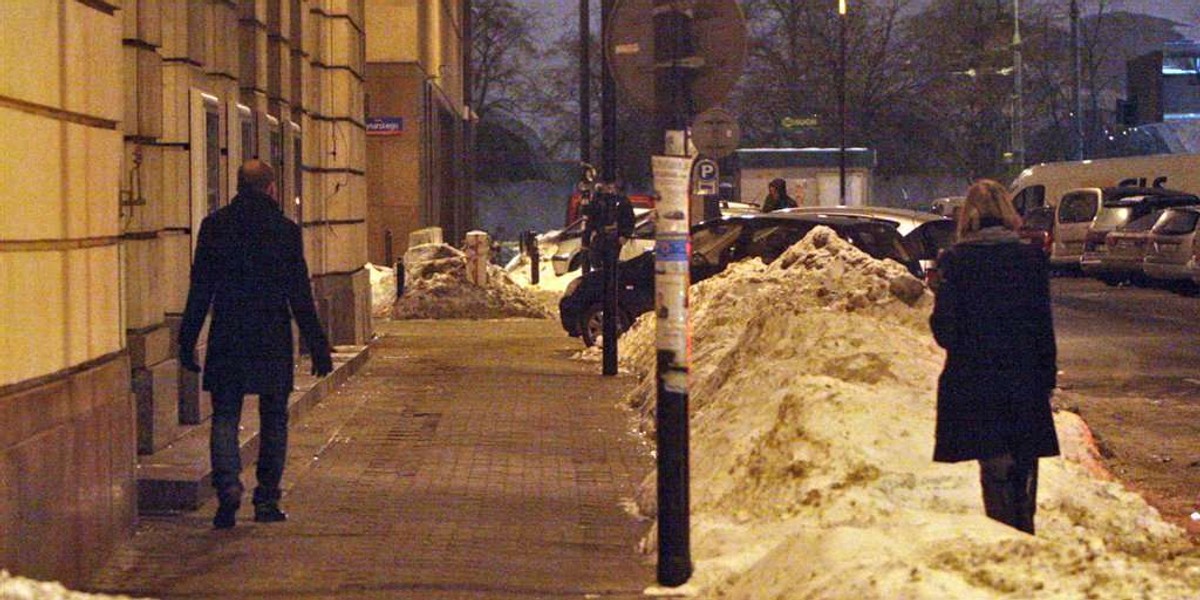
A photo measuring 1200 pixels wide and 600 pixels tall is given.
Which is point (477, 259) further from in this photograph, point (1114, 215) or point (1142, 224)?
point (1114, 215)

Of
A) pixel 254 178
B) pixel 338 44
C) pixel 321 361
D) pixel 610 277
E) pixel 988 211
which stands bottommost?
pixel 321 361

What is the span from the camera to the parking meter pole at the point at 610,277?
16.7m

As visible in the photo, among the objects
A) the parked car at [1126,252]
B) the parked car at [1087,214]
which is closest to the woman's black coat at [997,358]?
the parked car at [1126,252]

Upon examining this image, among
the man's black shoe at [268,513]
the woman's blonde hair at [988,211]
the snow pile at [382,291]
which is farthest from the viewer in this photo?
the snow pile at [382,291]

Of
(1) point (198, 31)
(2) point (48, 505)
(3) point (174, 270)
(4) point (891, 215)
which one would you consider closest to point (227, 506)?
(2) point (48, 505)

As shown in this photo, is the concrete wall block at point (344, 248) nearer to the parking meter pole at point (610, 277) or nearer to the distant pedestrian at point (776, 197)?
the parking meter pole at point (610, 277)

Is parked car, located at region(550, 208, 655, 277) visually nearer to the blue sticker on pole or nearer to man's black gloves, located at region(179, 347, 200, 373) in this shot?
man's black gloves, located at region(179, 347, 200, 373)

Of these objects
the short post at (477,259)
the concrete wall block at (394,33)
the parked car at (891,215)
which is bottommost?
the short post at (477,259)

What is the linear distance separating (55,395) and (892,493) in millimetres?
3546

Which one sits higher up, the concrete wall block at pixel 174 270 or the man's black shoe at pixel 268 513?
the concrete wall block at pixel 174 270

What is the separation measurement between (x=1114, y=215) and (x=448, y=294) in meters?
14.5

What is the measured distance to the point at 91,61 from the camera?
306 inches

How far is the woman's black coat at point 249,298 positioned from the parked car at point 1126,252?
24326 mm

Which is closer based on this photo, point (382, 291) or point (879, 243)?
point (879, 243)
